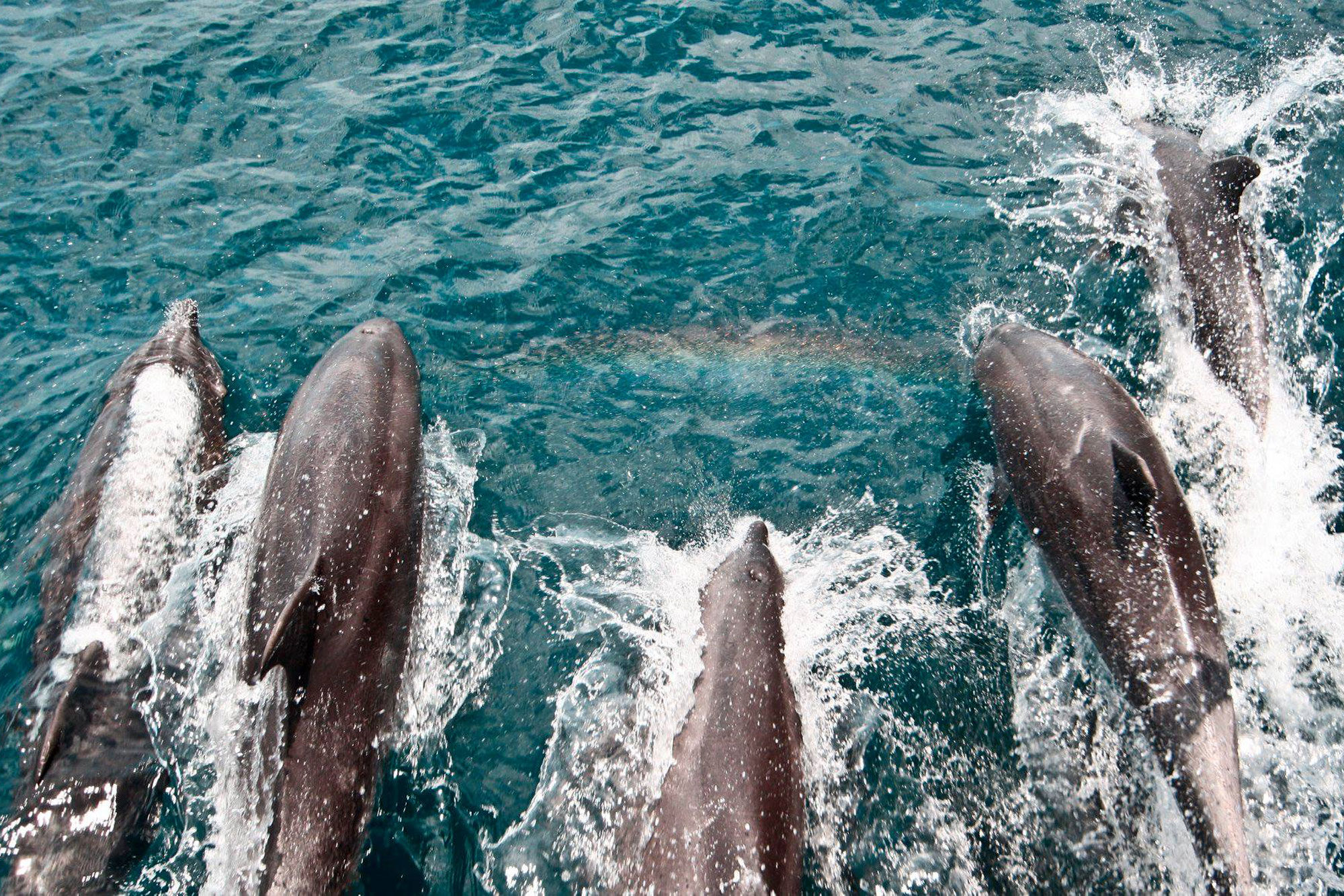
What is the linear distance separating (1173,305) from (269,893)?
9.17 meters

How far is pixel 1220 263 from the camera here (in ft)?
29.6

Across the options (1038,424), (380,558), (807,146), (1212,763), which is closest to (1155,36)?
(807,146)

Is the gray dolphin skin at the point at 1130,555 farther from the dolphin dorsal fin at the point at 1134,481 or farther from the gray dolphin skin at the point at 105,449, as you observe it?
the gray dolphin skin at the point at 105,449

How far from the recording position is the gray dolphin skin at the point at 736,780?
503 centimetres

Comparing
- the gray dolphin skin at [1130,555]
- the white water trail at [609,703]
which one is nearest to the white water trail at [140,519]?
the white water trail at [609,703]

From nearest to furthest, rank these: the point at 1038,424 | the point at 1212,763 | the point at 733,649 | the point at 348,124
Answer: the point at 1212,763 → the point at 733,649 → the point at 1038,424 → the point at 348,124

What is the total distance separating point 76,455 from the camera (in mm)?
8719

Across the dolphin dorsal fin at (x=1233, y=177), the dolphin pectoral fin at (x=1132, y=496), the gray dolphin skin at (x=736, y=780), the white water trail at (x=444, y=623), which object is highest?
the dolphin dorsal fin at (x=1233, y=177)

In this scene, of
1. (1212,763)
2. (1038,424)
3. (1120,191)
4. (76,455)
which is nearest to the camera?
(1212,763)

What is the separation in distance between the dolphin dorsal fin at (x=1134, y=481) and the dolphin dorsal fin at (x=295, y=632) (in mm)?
5713

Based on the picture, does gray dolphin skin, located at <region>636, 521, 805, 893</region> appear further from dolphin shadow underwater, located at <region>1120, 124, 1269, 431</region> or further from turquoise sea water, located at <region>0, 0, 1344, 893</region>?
dolphin shadow underwater, located at <region>1120, 124, 1269, 431</region>

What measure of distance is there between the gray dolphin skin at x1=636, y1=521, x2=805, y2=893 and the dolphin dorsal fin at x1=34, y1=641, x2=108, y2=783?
154 inches

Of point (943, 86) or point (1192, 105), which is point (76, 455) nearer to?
point (943, 86)

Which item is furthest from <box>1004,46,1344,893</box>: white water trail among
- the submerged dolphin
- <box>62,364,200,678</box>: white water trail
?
<box>62,364,200,678</box>: white water trail
